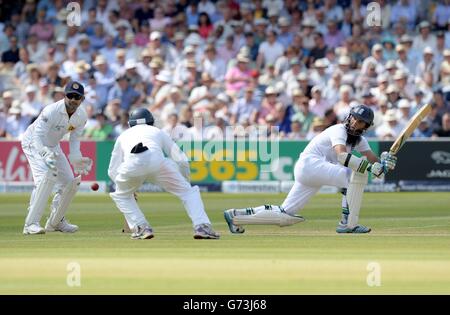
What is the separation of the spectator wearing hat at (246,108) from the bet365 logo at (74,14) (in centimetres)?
406

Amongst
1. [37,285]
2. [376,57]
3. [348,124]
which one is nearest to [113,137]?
[376,57]

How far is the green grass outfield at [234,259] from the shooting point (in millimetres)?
10516

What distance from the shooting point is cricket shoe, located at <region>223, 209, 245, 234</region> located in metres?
14.6

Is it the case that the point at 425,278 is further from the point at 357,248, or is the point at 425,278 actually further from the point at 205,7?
the point at 205,7

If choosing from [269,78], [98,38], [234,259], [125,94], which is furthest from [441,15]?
[234,259]

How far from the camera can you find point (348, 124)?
14.5 m

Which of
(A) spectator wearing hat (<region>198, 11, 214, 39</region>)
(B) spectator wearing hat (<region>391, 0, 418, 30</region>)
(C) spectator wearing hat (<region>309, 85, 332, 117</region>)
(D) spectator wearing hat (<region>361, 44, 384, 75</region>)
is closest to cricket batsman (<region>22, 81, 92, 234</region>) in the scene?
(C) spectator wearing hat (<region>309, 85, 332, 117</region>)

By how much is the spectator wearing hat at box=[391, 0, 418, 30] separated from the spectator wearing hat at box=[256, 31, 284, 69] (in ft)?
7.79

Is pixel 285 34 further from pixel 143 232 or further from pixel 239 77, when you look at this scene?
pixel 143 232

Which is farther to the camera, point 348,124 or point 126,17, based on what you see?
point 126,17

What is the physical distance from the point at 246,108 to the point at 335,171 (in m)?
11.2

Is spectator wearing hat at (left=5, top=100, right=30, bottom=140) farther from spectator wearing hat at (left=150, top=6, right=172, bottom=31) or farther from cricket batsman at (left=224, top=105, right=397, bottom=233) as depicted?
cricket batsman at (left=224, top=105, right=397, bottom=233)

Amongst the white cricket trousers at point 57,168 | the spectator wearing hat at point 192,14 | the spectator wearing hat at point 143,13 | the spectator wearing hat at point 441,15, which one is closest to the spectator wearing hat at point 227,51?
the spectator wearing hat at point 192,14
